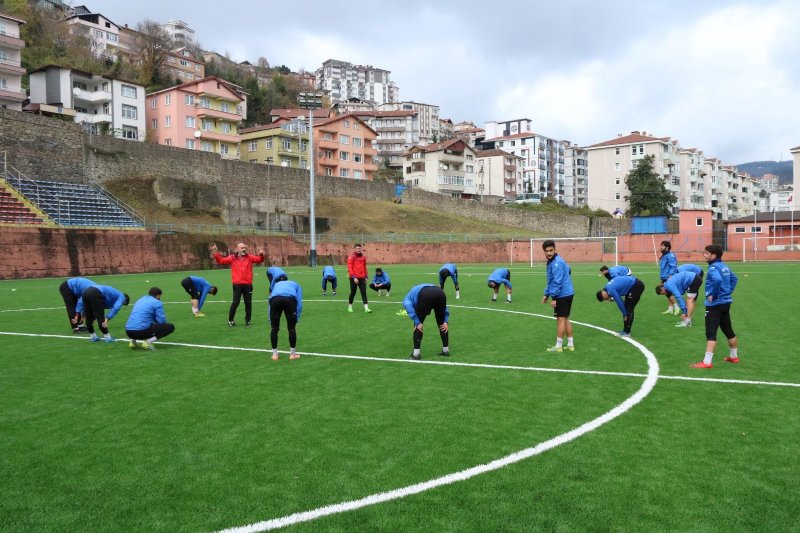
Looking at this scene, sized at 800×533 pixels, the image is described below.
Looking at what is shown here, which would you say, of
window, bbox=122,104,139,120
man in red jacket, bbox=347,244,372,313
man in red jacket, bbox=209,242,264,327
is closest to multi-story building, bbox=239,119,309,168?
window, bbox=122,104,139,120

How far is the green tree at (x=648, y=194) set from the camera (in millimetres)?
85625

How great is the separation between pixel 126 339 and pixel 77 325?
1.89 metres

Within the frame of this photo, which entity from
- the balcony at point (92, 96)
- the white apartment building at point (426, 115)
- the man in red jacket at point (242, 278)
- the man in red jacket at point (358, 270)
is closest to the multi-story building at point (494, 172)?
the white apartment building at point (426, 115)

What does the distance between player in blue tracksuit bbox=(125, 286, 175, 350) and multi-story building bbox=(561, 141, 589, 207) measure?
416ft

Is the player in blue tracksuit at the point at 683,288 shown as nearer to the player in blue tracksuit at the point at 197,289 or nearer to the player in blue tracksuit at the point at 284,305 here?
the player in blue tracksuit at the point at 284,305

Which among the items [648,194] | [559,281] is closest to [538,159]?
[648,194]

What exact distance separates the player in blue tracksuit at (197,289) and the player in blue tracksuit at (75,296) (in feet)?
10.1

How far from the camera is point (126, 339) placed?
12.9 meters

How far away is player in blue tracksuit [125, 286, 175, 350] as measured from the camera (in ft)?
37.8

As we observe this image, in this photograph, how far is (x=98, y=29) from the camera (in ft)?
359

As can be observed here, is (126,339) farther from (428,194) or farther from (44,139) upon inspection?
(428,194)

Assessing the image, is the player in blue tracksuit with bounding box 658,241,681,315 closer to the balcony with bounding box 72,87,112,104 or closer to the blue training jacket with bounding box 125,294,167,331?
the blue training jacket with bounding box 125,294,167,331

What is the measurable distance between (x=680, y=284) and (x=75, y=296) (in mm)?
13759

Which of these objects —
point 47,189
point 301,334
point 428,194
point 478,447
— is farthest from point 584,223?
point 478,447
